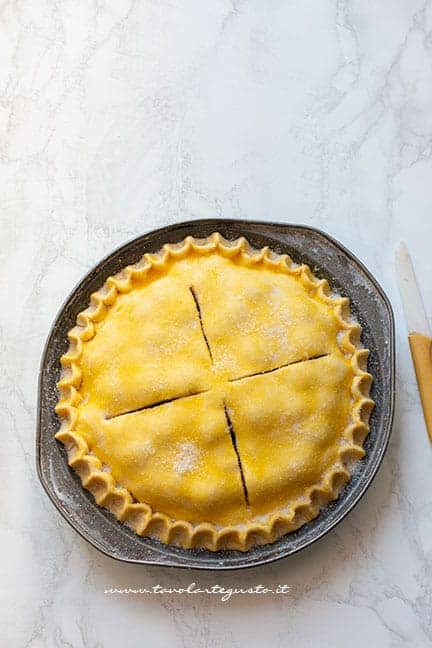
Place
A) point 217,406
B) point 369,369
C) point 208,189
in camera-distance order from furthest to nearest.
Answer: point 208,189
point 369,369
point 217,406

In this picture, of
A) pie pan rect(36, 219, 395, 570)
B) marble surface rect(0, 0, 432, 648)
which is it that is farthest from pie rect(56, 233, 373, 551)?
marble surface rect(0, 0, 432, 648)

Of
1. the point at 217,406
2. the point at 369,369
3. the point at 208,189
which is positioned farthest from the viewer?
the point at 208,189

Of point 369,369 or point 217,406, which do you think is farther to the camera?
point 369,369

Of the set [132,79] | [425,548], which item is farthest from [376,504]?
[132,79]

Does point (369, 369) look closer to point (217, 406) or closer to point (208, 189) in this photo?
point (217, 406)

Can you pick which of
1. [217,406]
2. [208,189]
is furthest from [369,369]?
[208,189]

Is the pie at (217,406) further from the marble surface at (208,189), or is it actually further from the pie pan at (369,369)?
the marble surface at (208,189)

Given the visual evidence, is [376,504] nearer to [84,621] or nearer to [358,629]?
[358,629]
